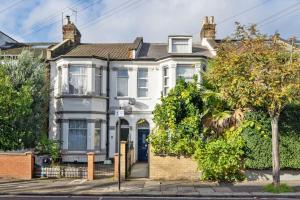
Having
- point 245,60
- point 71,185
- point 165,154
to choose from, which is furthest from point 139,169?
point 245,60

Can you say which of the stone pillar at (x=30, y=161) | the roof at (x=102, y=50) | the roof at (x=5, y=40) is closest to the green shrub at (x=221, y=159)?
the stone pillar at (x=30, y=161)

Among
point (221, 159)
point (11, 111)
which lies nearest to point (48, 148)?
point (11, 111)

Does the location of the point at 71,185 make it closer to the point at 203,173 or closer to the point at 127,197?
the point at 127,197

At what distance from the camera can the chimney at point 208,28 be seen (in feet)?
125

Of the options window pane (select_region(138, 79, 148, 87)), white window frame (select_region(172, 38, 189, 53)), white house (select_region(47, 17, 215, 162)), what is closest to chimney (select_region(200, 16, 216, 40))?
white house (select_region(47, 17, 215, 162))

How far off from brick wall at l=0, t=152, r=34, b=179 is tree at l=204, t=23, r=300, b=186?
10.5m

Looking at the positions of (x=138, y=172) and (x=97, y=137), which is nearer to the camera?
(x=138, y=172)

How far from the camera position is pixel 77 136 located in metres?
32.8

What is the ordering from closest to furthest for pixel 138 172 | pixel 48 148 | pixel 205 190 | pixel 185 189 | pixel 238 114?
pixel 205 190 < pixel 185 189 < pixel 238 114 < pixel 138 172 < pixel 48 148

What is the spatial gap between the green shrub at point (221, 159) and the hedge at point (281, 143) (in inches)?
18.8

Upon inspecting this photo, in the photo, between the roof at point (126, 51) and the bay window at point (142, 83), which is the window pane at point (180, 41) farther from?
the bay window at point (142, 83)

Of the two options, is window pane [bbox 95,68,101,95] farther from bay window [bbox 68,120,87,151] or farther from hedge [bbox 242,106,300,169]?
hedge [bbox 242,106,300,169]

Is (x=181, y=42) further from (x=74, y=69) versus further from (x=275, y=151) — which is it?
(x=275, y=151)

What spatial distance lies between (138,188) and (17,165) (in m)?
7.26
